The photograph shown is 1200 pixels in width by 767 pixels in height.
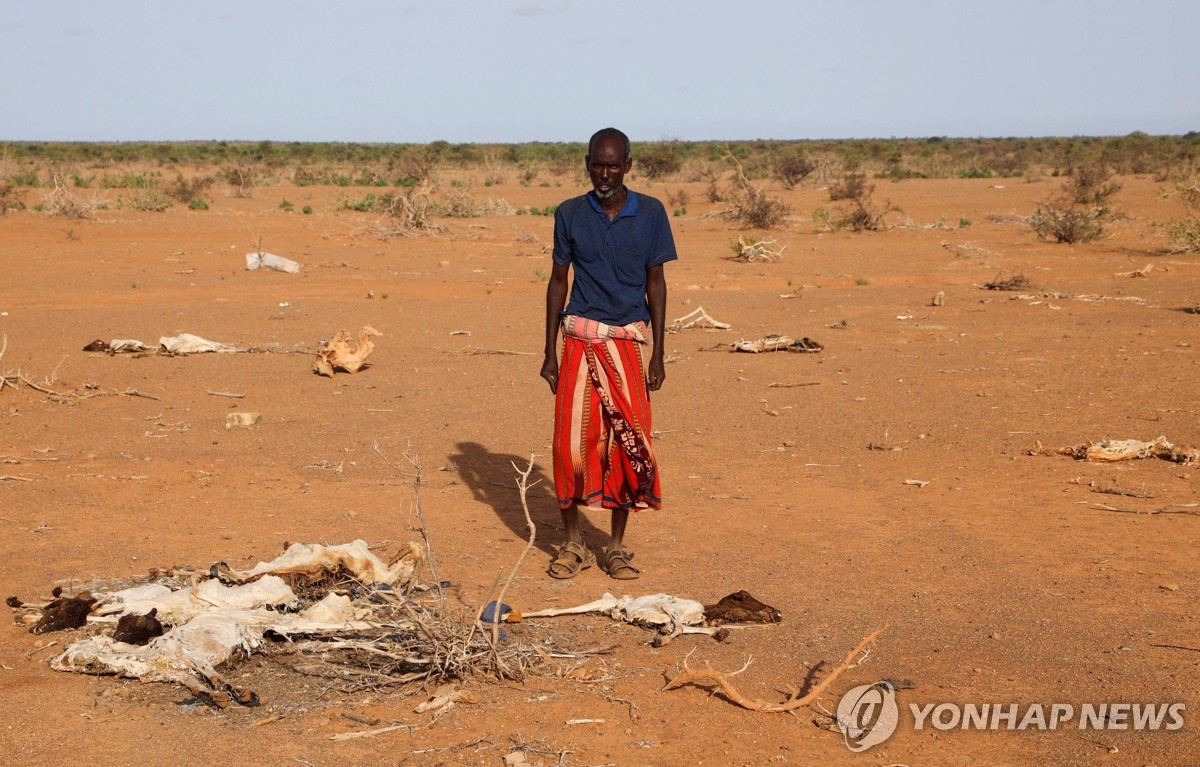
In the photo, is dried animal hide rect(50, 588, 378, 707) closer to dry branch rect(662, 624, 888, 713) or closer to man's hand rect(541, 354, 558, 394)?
dry branch rect(662, 624, 888, 713)

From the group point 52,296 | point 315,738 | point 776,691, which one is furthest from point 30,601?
point 52,296

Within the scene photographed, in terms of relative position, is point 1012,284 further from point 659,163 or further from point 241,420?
point 659,163

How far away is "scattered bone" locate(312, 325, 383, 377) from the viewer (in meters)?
9.61

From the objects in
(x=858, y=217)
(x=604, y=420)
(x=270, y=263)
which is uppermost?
(x=858, y=217)

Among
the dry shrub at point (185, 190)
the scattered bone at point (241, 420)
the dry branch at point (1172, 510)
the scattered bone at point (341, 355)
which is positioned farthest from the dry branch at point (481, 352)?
the dry shrub at point (185, 190)

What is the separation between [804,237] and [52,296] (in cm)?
1320

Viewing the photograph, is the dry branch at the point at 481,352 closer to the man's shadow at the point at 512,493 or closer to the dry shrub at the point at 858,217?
the man's shadow at the point at 512,493

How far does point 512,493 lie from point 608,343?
1927 millimetres

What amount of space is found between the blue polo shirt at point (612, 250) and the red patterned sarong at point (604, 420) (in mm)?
84

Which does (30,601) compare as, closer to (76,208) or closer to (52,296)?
(52,296)

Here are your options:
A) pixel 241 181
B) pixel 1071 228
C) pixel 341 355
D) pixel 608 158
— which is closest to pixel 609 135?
pixel 608 158

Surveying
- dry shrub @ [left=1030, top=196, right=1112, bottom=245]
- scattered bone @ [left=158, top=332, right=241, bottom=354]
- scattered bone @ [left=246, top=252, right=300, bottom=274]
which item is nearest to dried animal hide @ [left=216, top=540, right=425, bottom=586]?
scattered bone @ [left=158, top=332, right=241, bottom=354]

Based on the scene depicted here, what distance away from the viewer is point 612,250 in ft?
15.9

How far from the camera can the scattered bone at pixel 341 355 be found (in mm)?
9609
